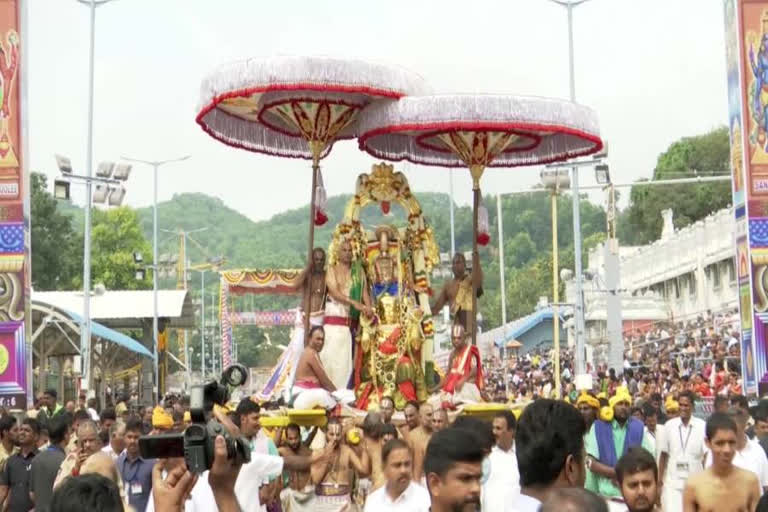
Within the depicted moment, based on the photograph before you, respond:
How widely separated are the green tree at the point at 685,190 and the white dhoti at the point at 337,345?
208 ft

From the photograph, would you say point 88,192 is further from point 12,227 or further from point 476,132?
point 476,132

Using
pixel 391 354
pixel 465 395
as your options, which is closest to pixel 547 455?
pixel 465 395

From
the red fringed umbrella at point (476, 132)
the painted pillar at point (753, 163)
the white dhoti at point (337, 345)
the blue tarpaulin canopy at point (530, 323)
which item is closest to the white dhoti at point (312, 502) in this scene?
the white dhoti at point (337, 345)

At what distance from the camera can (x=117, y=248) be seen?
90.6m

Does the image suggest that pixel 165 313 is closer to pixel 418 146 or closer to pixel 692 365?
pixel 692 365

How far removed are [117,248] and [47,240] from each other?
18.5m

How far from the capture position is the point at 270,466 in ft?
27.3

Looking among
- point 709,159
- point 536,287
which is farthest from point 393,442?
point 536,287

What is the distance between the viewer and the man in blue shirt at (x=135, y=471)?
38.2ft

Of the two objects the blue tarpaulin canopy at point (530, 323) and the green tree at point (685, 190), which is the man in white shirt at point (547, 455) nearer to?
the blue tarpaulin canopy at point (530, 323)

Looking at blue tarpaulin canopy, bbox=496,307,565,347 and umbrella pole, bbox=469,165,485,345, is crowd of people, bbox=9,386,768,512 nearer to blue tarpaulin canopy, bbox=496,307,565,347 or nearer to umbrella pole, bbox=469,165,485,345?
umbrella pole, bbox=469,165,485,345

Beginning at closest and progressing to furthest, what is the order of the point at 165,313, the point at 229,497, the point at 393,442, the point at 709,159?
1. the point at 229,497
2. the point at 393,442
3. the point at 165,313
4. the point at 709,159

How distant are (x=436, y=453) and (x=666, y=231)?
2900 inches

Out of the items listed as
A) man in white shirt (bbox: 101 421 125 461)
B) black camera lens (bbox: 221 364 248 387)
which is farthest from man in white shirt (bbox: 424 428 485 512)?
man in white shirt (bbox: 101 421 125 461)
